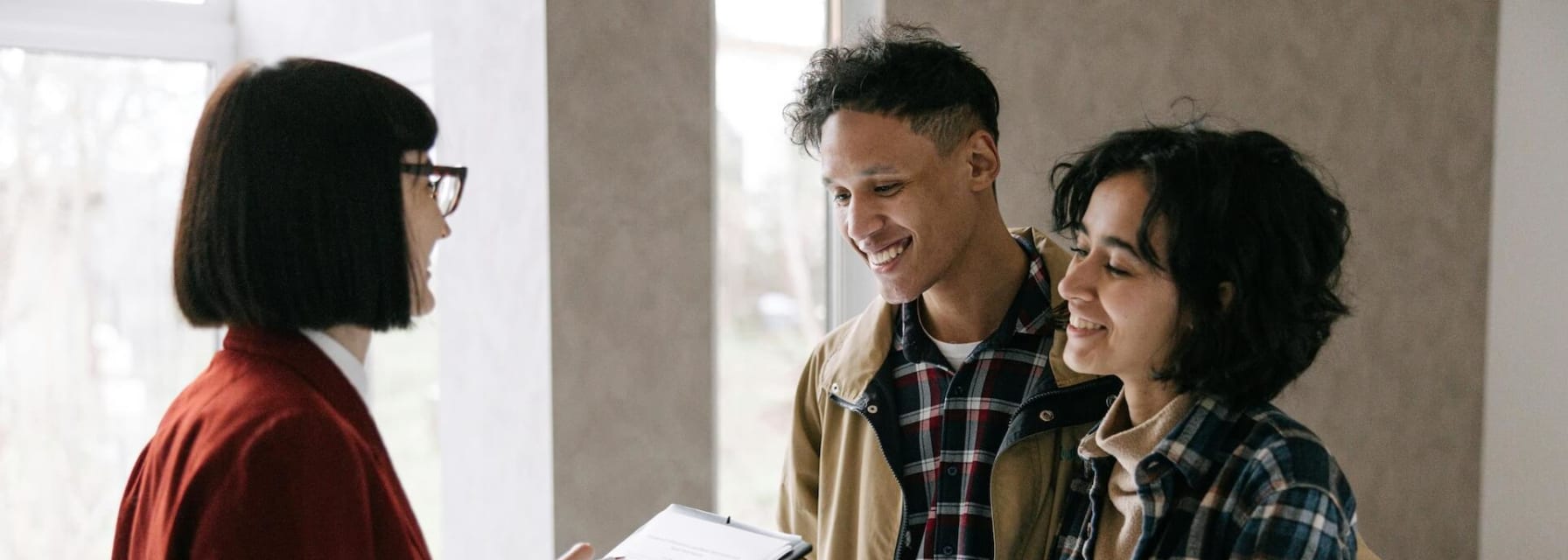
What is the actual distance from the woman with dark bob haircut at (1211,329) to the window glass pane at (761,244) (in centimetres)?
160

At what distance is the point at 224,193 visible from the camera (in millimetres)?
1061

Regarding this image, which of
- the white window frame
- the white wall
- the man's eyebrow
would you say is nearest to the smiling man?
the man's eyebrow

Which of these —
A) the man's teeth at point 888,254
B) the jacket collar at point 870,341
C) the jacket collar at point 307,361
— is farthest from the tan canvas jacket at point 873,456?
the jacket collar at point 307,361

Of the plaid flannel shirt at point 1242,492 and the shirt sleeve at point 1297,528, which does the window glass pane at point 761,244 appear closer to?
the plaid flannel shirt at point 1242,492

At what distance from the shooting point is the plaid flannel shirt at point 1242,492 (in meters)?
1.08

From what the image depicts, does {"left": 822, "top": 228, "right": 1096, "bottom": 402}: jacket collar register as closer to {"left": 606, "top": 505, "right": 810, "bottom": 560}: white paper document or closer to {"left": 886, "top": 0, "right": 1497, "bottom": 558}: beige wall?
{"left": 606, "top": 505, "right": 810, "bottom": 560}: white paper document

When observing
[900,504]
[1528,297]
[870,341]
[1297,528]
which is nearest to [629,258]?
[870,341]

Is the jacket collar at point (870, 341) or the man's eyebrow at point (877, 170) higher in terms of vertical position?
Answer: the man's eyebrow at point (877, 170)

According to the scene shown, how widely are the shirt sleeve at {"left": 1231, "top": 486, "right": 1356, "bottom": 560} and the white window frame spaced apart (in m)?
3.08

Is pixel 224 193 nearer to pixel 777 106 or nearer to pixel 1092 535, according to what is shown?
pixel 1092 535

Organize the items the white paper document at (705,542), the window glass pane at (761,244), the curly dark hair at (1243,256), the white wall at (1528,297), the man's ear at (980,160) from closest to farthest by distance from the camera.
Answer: the curly dark hair at (1243,256) → the white paper document at (705,542) → the man's ear at (980,160) → the window glass pane at (761,244) → the white wall at (1528,297)

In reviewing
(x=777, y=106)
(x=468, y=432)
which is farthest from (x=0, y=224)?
(x=777, y=106)

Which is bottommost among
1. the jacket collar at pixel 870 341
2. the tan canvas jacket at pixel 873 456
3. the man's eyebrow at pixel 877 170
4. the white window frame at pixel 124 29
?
the tan canvas jacket at pixel 873 456

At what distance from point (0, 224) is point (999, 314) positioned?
2.67 meters
